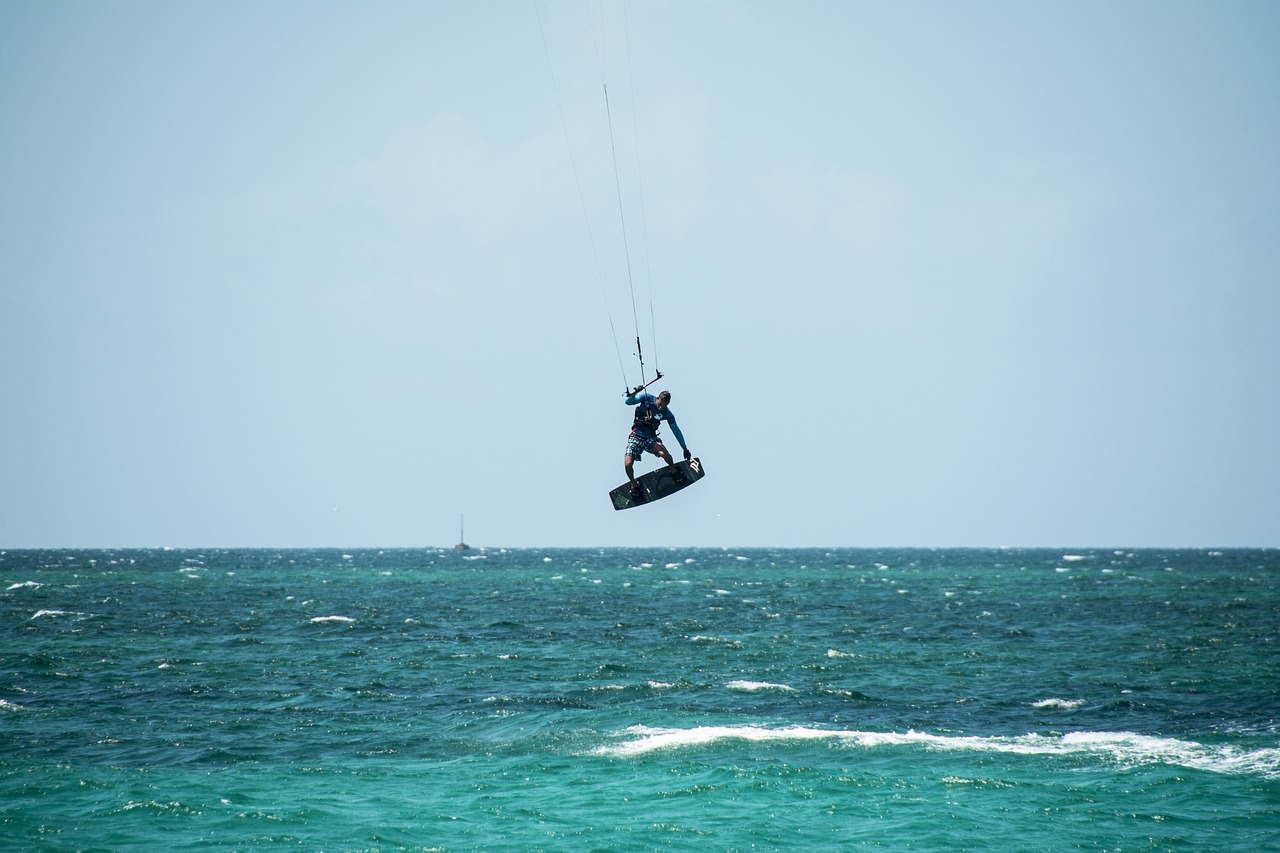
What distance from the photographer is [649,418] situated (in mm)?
20250

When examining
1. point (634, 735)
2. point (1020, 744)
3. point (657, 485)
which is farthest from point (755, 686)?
point (657, 485)

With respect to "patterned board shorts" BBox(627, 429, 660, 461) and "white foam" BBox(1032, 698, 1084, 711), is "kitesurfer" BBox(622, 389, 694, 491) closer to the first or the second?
"patterned board shorts" BBox(627, 429, 660, 461)

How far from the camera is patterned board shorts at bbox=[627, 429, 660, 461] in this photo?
20422 mm

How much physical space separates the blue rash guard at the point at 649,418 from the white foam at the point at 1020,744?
7341 mm

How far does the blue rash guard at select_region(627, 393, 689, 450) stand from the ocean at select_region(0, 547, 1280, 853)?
22.9 ft

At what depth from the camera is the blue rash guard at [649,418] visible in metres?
20.1

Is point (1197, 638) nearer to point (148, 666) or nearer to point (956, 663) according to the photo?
point (956, 663)

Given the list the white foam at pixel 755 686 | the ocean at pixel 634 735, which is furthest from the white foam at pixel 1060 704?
the white foam at pixel 755 686

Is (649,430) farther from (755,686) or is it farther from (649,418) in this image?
(755,686)

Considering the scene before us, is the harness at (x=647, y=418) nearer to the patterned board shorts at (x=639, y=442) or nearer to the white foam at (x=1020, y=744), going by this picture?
the patterned board shorts at (x=639, y=442)

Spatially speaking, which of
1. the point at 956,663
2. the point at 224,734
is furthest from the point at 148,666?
the point at 956,663

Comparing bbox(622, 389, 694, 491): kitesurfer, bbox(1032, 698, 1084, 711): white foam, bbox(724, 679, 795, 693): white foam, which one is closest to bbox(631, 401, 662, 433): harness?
bbox(622, 389, 694, 491): kitesurfer

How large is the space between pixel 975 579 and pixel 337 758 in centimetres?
8934

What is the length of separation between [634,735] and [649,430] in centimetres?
A: 814
